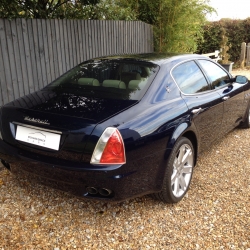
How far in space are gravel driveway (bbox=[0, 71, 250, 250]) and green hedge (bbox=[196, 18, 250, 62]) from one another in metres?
11.9

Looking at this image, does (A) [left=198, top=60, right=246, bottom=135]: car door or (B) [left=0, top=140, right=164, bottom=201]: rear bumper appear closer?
(B) [left=0, top=140, right=164, bottom=201]: rear bumper

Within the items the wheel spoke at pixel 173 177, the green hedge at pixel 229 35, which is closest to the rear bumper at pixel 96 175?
the wheel spoke at pixel 173 177

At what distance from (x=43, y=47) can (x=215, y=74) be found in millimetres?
3140

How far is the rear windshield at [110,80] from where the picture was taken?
264 centimetres

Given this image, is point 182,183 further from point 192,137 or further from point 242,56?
point 242,56

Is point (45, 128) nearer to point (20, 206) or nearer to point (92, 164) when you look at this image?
point (92, 164)

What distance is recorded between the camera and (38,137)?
2266 mm

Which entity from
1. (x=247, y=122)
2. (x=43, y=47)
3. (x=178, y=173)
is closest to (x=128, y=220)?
(x=178, y=173)

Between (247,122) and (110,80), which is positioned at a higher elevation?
(110,80)

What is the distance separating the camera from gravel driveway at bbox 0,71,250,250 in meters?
2.21

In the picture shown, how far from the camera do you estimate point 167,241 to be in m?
2.22

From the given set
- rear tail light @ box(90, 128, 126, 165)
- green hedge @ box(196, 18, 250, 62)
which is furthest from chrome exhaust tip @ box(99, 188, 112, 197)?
green hedge @ box(196, 18, 250, 62)

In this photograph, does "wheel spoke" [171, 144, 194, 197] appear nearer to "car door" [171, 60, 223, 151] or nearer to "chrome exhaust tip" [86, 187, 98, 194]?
"car door" [171, 60, 223, 151]

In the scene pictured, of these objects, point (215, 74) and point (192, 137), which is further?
point (215, 74)
